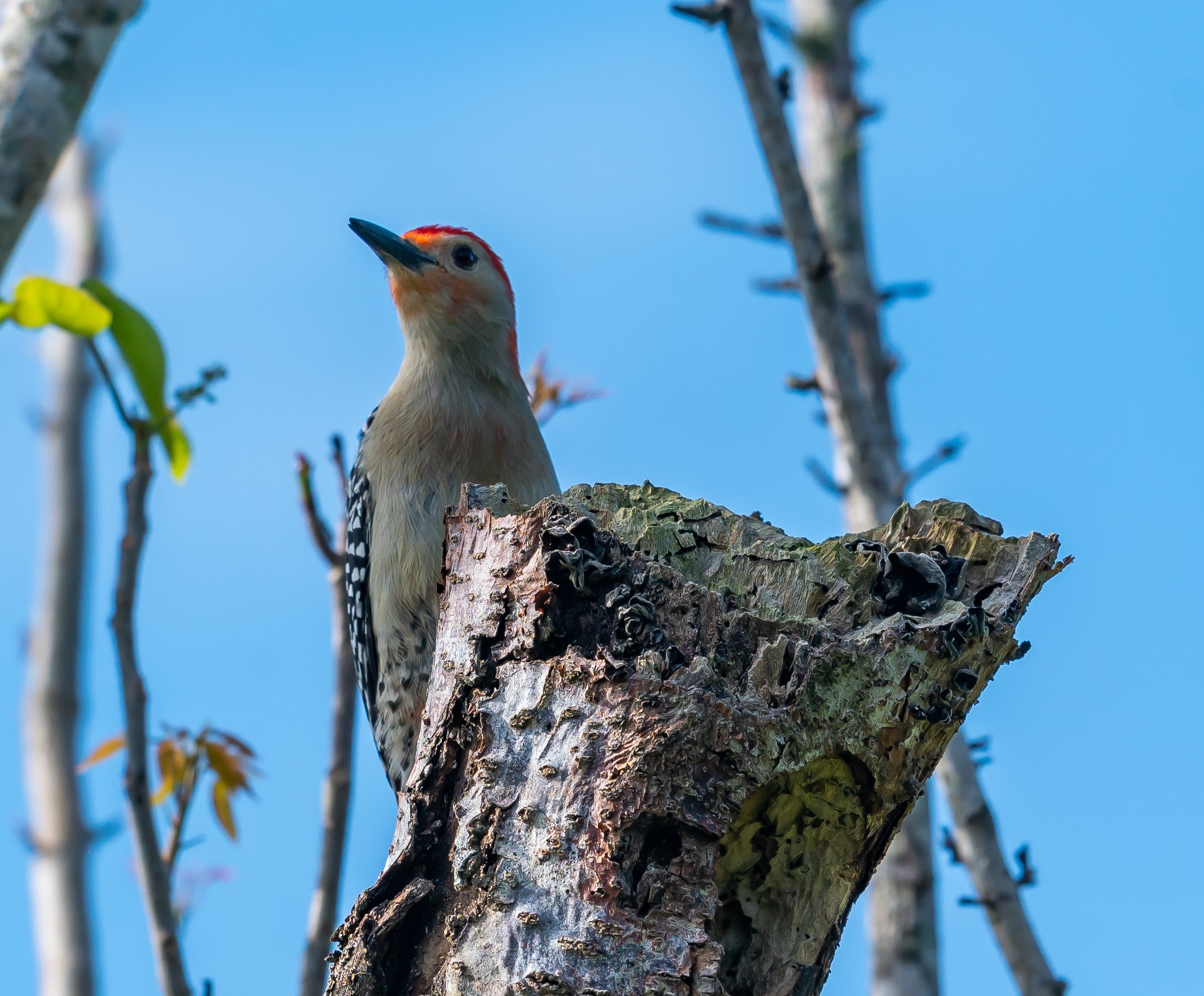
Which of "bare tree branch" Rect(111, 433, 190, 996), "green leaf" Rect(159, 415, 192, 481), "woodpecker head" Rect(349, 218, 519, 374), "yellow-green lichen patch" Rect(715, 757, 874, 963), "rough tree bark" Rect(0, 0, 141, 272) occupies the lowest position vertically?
"yellow-green lichen patch" Rect(715, 757, 874, 963)

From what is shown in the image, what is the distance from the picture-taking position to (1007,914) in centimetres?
528

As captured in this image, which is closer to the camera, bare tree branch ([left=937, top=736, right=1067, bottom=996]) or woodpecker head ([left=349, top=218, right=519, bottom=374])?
bare tree branch ([left=937, top=736, right=1067, bottom=996])

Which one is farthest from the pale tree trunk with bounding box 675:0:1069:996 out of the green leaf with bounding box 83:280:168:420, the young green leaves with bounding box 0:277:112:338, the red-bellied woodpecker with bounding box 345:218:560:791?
the young green leaves with bounding box 0:277:112:338

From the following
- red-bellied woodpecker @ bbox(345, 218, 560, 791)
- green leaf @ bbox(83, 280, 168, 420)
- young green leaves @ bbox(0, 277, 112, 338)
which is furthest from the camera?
red-bellied woodpecker @ bbox(345, 218, 560, 791)

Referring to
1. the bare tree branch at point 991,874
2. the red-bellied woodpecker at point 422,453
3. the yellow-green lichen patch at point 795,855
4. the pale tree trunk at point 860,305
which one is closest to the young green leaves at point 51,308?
the red-bellied woodpecker at point 422,453

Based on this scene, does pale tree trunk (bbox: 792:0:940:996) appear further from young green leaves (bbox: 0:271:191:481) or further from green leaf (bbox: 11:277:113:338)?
green leaf (bbox: 11:277:113:338)

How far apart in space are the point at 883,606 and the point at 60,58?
3.09 m

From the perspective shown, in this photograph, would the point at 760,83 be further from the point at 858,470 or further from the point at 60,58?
the point at 60,58

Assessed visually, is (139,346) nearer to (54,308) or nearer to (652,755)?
(54,308)

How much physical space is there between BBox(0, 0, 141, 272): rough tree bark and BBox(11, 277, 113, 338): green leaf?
117mm

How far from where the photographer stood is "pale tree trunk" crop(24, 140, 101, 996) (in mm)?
7109

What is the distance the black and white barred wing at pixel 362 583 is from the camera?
616cm

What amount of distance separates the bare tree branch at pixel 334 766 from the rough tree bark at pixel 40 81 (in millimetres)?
1337

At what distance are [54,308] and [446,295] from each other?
2.97 meters
